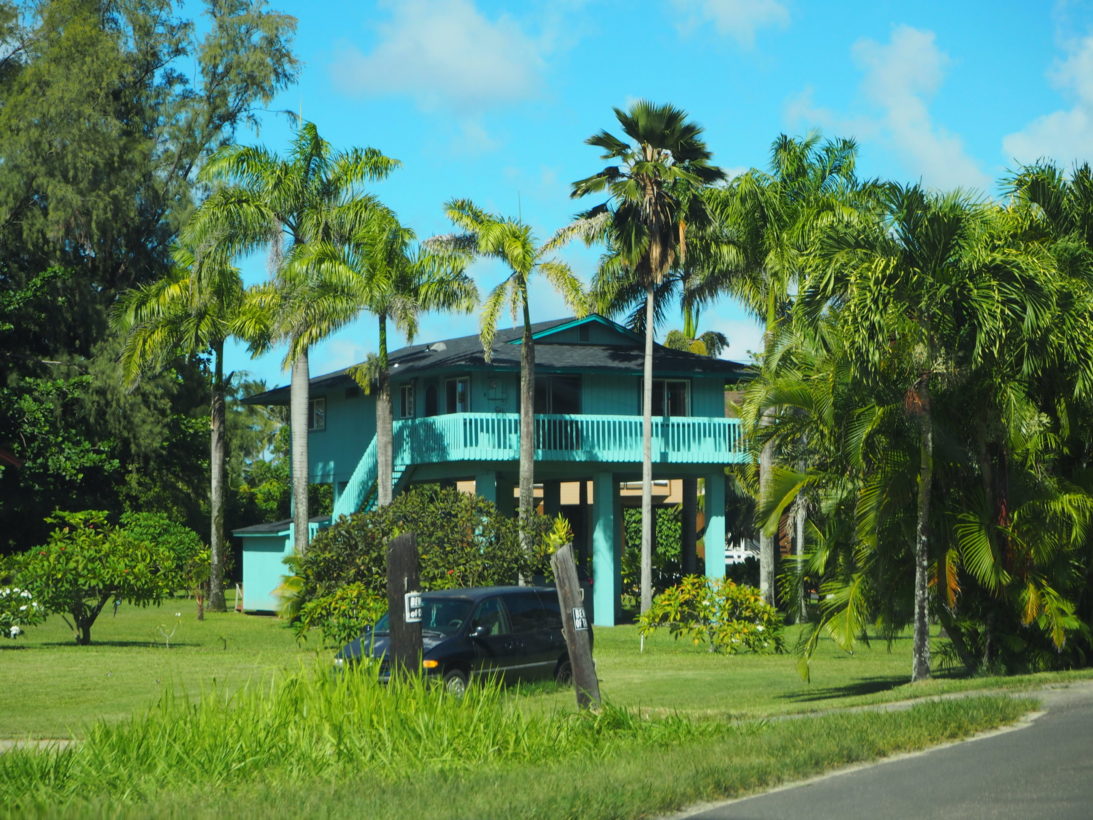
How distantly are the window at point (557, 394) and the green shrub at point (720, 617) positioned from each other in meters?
10.9

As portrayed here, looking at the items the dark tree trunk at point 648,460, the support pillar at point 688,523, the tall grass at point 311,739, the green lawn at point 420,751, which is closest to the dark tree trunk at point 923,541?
the green lawn at point 420,751

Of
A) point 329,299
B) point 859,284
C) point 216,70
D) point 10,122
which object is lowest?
point 859,284

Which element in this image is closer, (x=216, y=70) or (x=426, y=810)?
(x=426, y=810)

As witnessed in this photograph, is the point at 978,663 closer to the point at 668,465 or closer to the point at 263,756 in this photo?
the point at 263,756

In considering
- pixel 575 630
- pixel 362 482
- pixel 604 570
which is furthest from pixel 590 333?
pixel 575 630

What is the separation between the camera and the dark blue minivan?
17297 millimetres

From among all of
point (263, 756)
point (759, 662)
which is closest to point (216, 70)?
point (759, 662)

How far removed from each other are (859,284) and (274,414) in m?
69.4

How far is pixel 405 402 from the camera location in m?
38.2

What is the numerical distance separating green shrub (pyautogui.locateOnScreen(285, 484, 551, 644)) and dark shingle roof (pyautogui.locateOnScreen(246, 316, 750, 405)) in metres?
6.61

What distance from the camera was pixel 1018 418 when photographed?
1697 cm

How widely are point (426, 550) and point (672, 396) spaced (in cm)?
1198

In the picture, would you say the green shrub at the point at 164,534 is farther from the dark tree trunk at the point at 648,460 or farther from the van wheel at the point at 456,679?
the van wheel at the point at 456,679

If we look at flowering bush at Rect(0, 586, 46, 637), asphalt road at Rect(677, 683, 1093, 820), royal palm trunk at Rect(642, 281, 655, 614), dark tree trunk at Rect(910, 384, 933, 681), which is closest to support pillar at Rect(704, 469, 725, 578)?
royal palm trunk at Rect(642, 281, 655, 614)
